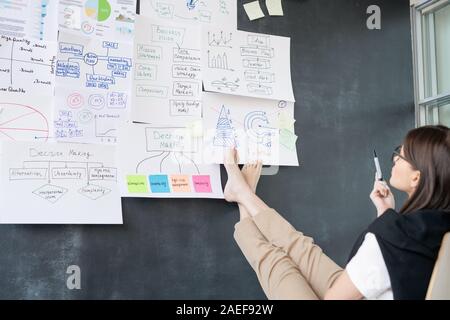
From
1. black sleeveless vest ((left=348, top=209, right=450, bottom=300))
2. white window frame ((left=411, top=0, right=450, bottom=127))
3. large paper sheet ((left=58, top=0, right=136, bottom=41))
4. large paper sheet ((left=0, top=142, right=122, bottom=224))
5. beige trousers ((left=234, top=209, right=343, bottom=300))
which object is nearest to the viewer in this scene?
black sleeveless vest ((left=348, top=209, right=450, bottom=300))

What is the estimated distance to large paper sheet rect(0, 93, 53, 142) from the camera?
5.19 ft

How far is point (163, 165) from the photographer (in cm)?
179

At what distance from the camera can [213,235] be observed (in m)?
1.85

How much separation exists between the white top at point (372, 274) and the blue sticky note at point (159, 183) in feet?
2.72

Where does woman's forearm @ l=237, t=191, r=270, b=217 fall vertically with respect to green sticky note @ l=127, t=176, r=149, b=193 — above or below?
below

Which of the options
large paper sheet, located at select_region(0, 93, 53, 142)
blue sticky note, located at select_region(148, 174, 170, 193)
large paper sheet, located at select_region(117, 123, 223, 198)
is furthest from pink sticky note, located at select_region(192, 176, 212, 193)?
large paper sheet, located at select_region(0, 93, 53, 142)

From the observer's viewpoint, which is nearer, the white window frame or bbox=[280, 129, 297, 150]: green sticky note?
bbox=[280, 129, 297, 150]: green sticky note

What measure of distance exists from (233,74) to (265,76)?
14 centimetres

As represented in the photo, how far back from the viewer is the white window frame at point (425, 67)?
90.0 inches

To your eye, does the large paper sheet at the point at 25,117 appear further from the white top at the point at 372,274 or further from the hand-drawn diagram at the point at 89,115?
the white top at the point at 372,274

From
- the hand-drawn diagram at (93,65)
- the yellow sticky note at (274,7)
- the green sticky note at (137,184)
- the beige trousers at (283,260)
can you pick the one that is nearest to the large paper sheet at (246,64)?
the yellow sticky note at (274,7)

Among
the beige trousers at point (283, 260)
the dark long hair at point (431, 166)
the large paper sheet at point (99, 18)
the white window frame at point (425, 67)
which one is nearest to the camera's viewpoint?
the dark long hair at point (431, 166)

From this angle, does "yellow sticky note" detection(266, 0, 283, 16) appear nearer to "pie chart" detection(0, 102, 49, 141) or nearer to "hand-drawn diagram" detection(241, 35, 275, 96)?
"hand-drawn diagram" detection(241, 35, 275, 96)

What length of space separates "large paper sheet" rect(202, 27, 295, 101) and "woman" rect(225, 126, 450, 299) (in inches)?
20.3
